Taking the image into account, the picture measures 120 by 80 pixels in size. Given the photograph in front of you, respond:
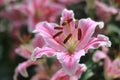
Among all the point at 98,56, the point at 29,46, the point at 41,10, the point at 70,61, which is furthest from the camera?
the point at 41,10

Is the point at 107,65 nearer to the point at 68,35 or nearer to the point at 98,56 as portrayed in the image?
the point at 98,56

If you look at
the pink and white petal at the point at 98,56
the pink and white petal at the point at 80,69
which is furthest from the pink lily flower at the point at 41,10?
the pink and white petal at the point at 80,69

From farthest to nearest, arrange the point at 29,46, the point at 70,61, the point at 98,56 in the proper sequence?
the point at 29,46 → the point at 98,56 → the point at 70,61

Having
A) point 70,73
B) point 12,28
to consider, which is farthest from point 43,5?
point 70,73

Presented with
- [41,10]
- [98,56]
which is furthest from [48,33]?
[41,10]

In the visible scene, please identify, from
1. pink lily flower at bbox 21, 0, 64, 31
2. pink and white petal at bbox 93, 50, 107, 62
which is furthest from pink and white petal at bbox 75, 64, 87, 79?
pink lily flower at bbox 21, 0, 64, 31

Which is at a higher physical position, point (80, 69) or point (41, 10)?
point (41, 10)

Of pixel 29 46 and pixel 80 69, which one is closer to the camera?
pixel 80 69

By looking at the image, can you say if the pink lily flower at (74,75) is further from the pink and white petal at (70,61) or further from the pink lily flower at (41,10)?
the pink lily flower at (41,10)
